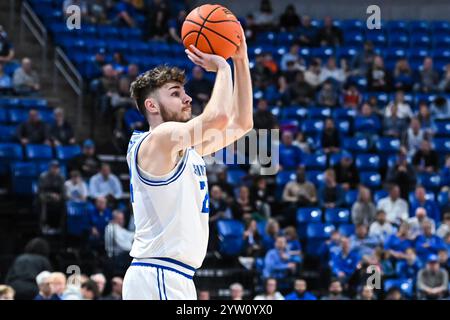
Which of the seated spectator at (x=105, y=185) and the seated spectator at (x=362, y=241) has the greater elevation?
the seated spectator at (x=105, y=185)

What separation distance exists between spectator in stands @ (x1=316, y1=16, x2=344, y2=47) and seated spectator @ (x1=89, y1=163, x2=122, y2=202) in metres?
6.75

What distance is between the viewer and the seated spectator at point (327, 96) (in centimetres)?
1691

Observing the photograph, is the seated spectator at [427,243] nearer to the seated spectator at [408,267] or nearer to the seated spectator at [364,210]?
the seated spectator at [408,267]

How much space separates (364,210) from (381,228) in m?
0.58

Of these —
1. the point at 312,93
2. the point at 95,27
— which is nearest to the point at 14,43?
the point at 95,27

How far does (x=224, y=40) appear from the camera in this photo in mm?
5098

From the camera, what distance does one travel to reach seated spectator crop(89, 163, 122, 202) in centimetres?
1373

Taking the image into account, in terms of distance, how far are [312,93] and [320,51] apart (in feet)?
6.26

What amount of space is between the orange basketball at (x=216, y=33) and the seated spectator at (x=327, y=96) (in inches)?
463

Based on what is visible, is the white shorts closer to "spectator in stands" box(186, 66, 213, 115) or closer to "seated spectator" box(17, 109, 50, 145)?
"seated spectator" box(17, 109, 50, 145)

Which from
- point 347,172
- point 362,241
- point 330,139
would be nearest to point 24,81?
point 330,139

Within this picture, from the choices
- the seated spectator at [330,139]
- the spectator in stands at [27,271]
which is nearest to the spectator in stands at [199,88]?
the seated spectator at [330,139]

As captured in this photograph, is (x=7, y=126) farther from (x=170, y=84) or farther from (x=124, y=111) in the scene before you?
(x=170, y=84)

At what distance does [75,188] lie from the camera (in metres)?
13.4
